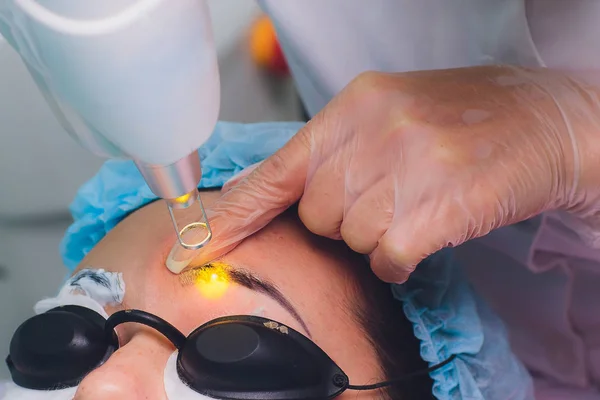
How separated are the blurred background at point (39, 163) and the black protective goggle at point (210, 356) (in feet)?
1.11

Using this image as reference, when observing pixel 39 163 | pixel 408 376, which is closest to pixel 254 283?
pixel 408 376

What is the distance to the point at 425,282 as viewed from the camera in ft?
2.96

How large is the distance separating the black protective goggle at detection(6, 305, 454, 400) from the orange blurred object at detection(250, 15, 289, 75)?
3.18ft

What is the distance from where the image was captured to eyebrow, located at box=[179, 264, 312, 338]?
78 centimetres

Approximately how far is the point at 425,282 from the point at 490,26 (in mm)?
392

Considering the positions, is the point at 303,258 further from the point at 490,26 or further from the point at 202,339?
the point at 490,26

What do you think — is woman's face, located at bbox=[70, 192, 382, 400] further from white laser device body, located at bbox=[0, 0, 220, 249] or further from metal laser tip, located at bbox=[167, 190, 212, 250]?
white laser device body, located at bbox=[0, 0, 220, 249]

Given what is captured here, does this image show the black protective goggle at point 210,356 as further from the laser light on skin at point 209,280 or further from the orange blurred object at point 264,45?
the orange blurred object at point 264,45

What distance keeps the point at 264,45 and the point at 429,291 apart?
3.02ft

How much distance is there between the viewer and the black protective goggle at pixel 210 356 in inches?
28.1

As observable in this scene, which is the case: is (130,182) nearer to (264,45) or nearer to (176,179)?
(176,179)

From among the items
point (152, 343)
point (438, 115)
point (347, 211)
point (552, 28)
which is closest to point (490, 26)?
point (552, 28)

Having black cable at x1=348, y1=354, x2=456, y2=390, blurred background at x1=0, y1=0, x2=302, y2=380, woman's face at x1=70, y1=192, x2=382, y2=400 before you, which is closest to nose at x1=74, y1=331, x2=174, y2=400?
woman's face at x1=70, y1=192, x2=382, y2=400

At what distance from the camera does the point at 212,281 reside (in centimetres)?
79
